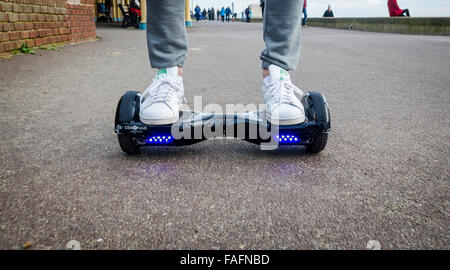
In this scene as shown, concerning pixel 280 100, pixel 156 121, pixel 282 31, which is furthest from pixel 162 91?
pixel 282 31

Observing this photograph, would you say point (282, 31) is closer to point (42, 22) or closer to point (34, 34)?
point (34, 34)

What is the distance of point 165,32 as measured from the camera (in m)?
1.51

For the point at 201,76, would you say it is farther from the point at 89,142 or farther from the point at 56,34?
→ the point at 56,34

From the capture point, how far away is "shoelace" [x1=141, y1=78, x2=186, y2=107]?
4.61ft

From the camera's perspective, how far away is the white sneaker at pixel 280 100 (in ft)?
4.31

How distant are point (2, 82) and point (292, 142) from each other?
2.78m

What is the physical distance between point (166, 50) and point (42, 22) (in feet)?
13.9

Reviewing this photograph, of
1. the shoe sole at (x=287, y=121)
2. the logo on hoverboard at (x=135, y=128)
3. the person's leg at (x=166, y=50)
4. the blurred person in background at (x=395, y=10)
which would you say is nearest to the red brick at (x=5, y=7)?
the person's leg at (x=166, y=50)

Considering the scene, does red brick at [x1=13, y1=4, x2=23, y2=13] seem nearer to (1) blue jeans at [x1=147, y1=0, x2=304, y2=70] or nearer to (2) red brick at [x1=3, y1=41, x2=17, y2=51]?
(2) red brick at [x1=3, y1=41, x2=17, y2=51]

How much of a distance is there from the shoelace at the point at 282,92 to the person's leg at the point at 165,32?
1.59 ft

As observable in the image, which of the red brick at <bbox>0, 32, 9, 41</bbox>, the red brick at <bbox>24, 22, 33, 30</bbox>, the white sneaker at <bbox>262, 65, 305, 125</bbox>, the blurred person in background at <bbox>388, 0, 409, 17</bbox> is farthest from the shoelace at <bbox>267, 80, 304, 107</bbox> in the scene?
the blurred person in background at <bbox>388, 0, 409, 17</bbox>

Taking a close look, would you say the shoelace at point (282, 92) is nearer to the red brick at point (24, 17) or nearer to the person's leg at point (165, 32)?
the person's leg at point (165, 32)

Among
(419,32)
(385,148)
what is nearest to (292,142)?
(385,148)

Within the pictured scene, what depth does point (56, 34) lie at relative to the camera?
521 centimetres
